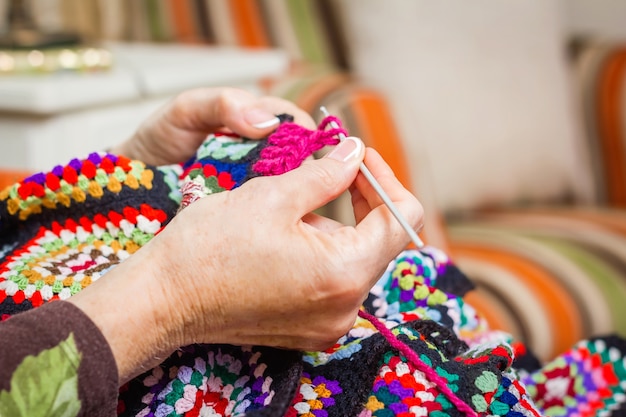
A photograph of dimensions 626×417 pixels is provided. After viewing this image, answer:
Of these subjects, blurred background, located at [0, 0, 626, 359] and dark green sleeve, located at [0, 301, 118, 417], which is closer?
dark green sleeve, located at [0, 301, 118, 417]

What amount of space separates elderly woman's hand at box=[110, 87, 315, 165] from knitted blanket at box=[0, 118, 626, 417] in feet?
0.06

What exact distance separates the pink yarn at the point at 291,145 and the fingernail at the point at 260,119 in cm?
2

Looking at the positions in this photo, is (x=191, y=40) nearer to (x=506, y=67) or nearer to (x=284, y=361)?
(x=506, y=67)

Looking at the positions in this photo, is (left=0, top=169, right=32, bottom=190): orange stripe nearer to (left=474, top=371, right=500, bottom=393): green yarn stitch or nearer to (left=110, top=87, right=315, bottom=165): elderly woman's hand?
(left=110, top=87, right=315, bottom=165): elderly woman's hand

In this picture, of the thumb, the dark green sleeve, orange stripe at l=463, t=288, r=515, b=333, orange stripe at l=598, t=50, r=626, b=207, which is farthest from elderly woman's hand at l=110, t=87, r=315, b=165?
orange stripe at l=598, t=50, r=626, b=207

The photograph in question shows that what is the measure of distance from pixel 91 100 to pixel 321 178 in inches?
28.2

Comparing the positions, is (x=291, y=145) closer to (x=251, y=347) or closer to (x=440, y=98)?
(x=251, y=347)

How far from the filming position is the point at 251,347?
19.9 inches

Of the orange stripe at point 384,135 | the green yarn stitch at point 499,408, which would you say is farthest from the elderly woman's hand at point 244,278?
the orange stripe at point 384,135

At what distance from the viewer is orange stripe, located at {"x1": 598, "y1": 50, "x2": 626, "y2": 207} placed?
4.87 feet

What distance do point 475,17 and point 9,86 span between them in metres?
0.88

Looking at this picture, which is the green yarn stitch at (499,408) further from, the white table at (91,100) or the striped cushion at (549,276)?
the white table at (91,100)

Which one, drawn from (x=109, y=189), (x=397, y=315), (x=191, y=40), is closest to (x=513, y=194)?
(x=191, y=40)

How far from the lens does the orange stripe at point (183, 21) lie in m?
1.50
